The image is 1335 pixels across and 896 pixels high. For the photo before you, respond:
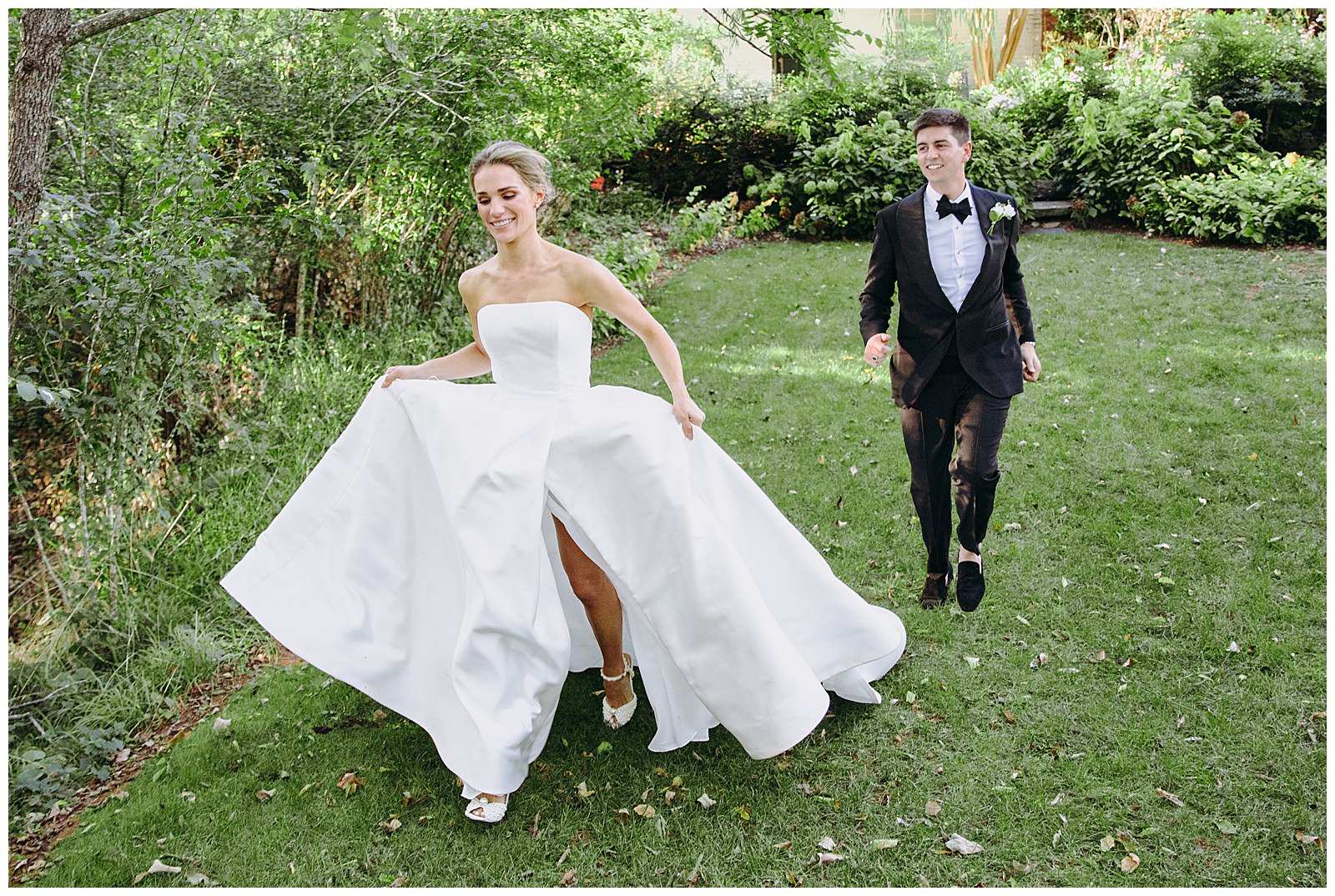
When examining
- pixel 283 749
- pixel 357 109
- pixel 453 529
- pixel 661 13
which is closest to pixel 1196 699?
pixel 453 529

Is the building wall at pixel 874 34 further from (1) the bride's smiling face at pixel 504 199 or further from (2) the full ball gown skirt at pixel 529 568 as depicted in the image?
(2) the full ball gown skirt at pixel 529 568

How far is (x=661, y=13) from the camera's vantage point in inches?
398

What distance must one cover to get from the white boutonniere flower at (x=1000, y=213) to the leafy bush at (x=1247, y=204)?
7800 millimetres

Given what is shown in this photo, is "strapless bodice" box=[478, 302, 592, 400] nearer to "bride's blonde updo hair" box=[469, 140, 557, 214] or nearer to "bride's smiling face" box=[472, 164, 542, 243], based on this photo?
"bride's smiling face" box=[472, 164, 542, 243]

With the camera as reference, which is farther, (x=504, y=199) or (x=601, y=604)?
(x=601, y=604)

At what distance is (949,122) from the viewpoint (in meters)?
3.55

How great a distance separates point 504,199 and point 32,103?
1904mm

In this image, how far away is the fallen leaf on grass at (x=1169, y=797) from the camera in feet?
10.2

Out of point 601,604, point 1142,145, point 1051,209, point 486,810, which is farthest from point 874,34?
point 486,810

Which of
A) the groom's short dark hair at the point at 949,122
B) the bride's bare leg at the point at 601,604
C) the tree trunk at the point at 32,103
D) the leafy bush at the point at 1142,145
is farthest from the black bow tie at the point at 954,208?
the leafy bush at the point at 1142,145

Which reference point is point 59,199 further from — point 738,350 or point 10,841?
point 738,350

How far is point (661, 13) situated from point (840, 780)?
873cm

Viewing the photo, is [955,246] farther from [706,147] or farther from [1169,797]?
[706,147]

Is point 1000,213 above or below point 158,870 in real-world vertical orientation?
above
